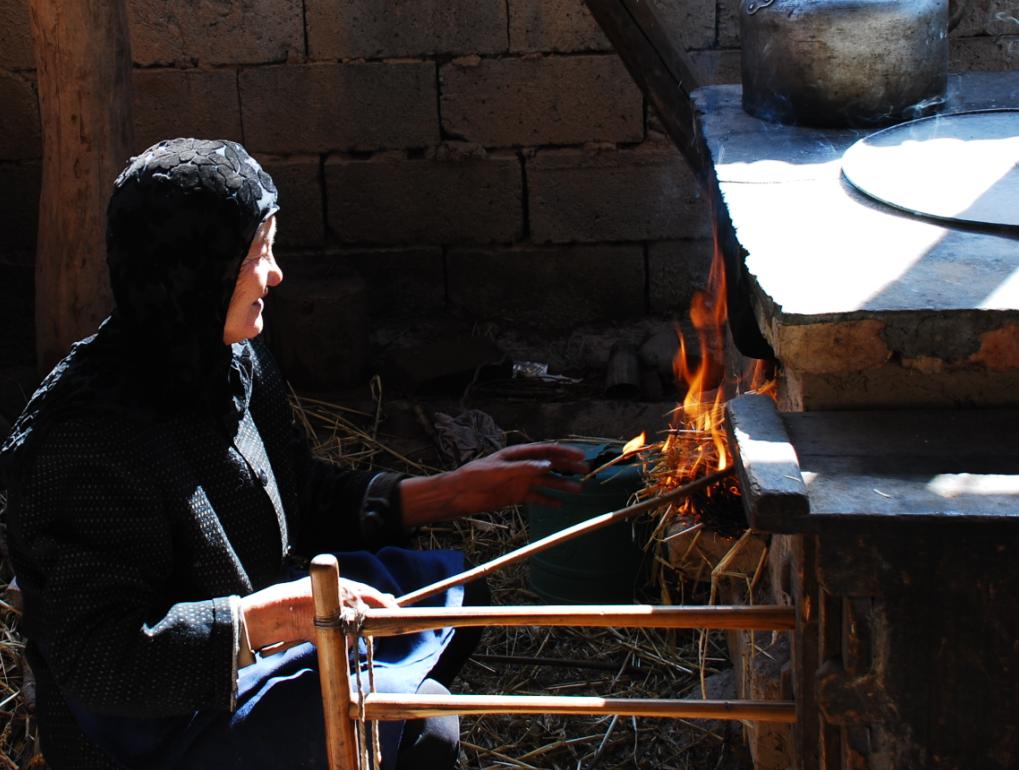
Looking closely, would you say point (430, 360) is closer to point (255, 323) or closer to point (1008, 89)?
point (1008, 89)

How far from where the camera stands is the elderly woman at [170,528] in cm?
220

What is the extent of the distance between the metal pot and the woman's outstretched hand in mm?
1198

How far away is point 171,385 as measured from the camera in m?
2.38

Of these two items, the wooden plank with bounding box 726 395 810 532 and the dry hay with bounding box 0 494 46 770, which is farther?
the dry hay with bounding box 0 494 46 770

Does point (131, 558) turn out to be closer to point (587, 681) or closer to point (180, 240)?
point (180, 240)

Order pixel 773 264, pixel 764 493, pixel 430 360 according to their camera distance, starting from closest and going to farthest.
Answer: pixel 764 493 → pixel 773 264 → pixel 430 360

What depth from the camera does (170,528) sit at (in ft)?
7.69

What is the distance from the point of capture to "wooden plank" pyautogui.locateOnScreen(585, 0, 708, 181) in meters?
4.29

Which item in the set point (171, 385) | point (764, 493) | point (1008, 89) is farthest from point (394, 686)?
point (1008, 89)

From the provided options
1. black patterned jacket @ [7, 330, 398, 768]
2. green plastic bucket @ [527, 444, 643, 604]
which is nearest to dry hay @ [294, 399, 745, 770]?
green plastic bucket @ [527, 444, 643, 604]

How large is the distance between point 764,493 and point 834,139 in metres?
1.77

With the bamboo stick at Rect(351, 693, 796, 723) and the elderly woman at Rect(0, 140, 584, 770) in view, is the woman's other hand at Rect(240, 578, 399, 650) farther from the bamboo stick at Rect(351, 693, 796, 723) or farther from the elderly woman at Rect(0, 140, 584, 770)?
the bamboo stick at Rect(351, 693, 796, 723)

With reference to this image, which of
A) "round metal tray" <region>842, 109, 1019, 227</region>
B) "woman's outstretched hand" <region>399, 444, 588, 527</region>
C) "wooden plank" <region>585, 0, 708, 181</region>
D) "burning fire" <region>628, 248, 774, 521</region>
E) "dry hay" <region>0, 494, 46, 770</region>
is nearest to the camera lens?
"round metal tray" <region>842, 109, 1019, 227</region>

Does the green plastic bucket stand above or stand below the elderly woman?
below
